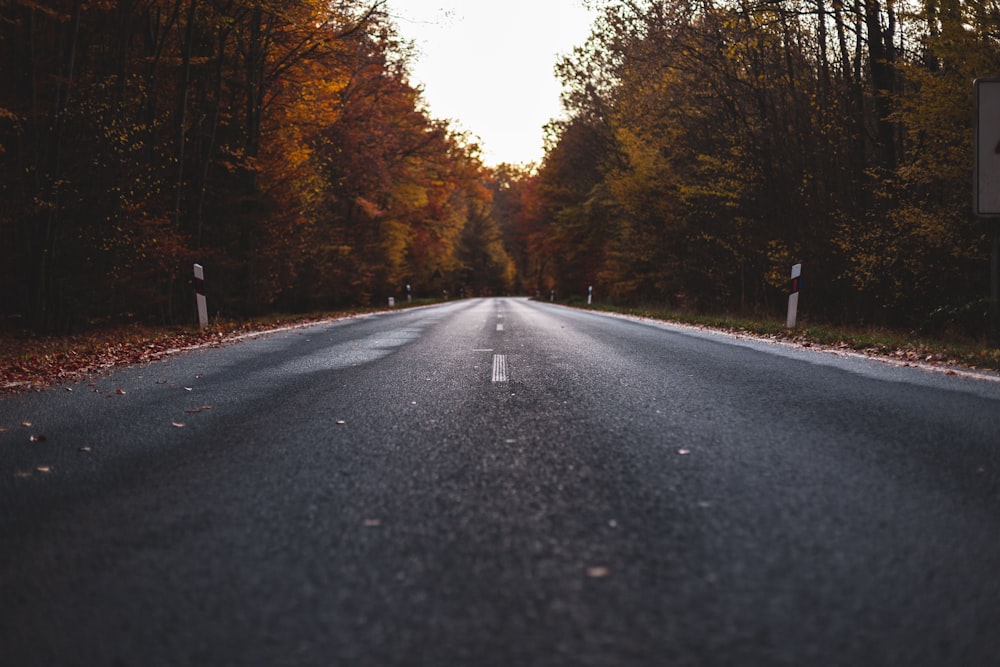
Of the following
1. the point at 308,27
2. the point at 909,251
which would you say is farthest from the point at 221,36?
the point at 909,251

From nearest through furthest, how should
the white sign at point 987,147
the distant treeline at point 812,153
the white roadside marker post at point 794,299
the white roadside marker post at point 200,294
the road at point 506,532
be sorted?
the road at point 506,532 < the white sign at point 987,147 < the distant treeline at point 812,153 < the white roadside marker post at point 794,299 < the white roadside marker post at point 200,294

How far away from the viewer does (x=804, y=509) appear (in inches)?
95.7

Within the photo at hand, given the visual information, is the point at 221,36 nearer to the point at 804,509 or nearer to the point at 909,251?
the point at 909,251

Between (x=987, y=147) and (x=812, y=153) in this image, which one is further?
(x=812, y=153)

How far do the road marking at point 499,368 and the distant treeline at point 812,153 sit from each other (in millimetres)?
7576

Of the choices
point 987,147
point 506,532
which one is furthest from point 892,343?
point 506,532

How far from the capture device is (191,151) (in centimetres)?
1639

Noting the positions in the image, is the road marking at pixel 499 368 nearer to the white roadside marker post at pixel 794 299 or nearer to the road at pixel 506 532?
the road at pixel 506 532

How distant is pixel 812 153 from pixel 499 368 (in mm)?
11505

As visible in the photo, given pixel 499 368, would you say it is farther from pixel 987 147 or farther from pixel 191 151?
pixel 191 151

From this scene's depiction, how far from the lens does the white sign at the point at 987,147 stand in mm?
7703

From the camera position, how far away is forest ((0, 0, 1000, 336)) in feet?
35.4

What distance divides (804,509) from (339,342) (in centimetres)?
921

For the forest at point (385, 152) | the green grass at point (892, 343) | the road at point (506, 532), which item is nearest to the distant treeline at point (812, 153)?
the forest at point (385, 152)
